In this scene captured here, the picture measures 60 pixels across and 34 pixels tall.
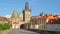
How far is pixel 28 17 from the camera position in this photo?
141125 mm

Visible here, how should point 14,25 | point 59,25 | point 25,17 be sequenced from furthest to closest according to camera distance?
point 25,17
point 14,25
point 59,25

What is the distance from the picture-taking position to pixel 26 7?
450 feet

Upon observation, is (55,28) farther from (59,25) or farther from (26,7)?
(26,7)

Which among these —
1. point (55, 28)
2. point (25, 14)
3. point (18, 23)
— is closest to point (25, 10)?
point (25, 14)

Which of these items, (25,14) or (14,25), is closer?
(14,25)

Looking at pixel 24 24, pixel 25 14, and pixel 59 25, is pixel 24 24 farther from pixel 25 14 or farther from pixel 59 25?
pixel 59 25

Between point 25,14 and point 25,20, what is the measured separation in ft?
17.0

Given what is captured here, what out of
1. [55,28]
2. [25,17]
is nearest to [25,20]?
[25,17]

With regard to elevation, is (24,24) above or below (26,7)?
below

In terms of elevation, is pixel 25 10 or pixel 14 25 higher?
pixel 25 10

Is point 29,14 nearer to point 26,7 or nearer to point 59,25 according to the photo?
point 26,7

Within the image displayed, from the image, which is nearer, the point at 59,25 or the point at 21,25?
the point at 59,25

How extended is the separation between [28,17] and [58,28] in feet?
273

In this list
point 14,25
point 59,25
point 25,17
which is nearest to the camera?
point 59,25
